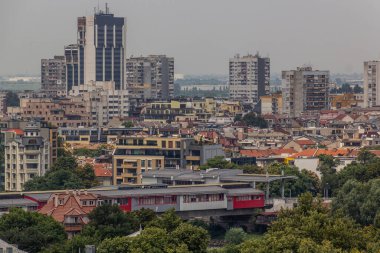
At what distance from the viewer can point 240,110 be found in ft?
306

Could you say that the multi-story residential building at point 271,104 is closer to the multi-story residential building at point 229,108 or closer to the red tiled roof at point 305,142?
the multi-story residential building at point 229,108

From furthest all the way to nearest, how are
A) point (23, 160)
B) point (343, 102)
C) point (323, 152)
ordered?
1. point (343, 102)
2. point (323, 152)
3. point (23, 160)

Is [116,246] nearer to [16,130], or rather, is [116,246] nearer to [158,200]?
[158,200]

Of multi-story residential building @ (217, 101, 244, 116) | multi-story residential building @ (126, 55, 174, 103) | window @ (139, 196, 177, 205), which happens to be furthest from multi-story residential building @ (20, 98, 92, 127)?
window @ (139, 196, 177, 205)

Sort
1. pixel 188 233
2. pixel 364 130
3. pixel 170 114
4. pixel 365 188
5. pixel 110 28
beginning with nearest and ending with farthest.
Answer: pixel 188 233
pixel 365 188
pixel 364 130
pixel 170 114
pixel 110 28

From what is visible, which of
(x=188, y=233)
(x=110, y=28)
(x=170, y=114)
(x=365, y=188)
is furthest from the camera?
(x=110, y=28)

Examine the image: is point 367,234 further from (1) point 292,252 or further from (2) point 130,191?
(2) point 130,191

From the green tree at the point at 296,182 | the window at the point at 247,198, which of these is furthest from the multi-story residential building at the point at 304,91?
the window at the point at 247,198

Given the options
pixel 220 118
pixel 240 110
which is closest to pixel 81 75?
pixel 240 110

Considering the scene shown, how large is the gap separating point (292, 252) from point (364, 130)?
4150cm

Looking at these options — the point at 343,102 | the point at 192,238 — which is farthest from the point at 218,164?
the point at 343,102

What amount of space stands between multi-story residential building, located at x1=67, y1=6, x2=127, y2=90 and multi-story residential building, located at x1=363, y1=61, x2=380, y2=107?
18.6 metres

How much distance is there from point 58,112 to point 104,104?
862 centimetres

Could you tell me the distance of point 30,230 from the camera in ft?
105
